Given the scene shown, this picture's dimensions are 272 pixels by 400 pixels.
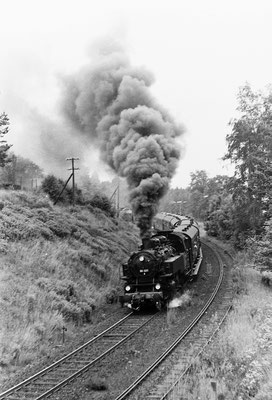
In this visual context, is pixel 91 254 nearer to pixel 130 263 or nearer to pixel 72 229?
pixel 72 229

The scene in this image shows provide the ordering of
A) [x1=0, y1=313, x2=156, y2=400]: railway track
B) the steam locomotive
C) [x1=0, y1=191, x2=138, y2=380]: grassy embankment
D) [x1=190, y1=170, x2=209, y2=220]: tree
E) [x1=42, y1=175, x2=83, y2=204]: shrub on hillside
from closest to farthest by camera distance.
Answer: [x1=0, y1=313, x2=156, y2=400]: railway track < [x1=0, y1=191, x2=138, y2=380]: grassy embankment < the steam locomotive < [x1=42, y1=175, x2=83, y2=204]: shrub on hillside < [x1=190, y1=170, x2=209, y2=220]: tree

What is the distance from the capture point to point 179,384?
782cm

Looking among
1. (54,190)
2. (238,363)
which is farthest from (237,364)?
(54,190)

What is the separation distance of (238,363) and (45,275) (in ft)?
27.3

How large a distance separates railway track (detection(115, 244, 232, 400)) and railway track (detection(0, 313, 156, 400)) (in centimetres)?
139

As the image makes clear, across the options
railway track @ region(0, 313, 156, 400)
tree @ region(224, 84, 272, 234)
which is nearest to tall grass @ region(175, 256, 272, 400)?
railway track @ region(0, 313, 156, 400)

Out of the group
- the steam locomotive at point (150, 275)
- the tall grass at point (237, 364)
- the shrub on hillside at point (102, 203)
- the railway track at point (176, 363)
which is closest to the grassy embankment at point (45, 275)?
the steam locomotive at point (150, 275)

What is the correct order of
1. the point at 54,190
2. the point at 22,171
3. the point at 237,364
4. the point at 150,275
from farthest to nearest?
the point at 22,171 → the point at 54,190 → the point at 150,275 → the point at 237,364

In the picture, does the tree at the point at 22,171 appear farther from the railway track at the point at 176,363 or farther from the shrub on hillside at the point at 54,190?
the railway track at the point at 176,363

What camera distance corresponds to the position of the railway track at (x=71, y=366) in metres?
8.02

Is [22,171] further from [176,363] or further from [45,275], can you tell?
[176,363]

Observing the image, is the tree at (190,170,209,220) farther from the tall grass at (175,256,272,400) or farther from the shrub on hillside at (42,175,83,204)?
the tall grass at (175,256,272,400)

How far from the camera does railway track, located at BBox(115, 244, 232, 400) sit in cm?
774

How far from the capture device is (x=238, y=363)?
852 centimetres
